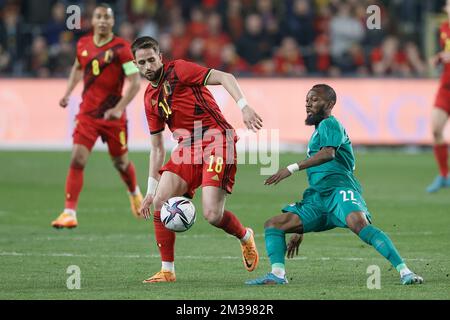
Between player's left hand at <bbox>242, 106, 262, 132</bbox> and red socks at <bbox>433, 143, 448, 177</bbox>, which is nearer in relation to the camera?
player's left hand at <bbox>242, 106, 262, 132</bbox>

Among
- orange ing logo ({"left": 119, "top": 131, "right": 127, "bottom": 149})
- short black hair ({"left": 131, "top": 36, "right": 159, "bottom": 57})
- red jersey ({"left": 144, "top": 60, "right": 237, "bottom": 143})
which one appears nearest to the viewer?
short black hair ({"left": 131, "top": 36, "right": 159, "bottom": 57})

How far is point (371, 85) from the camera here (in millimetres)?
24469

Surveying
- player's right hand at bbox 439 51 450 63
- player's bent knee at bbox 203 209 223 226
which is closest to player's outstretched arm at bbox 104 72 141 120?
player's bent knee at bbox 203 209 223 226

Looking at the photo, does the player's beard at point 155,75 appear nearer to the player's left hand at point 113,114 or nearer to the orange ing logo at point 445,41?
the player's left hand at point 113,114

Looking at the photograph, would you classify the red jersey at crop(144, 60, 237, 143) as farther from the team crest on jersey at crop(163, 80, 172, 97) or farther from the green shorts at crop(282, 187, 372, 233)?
the green shorts at crop(282, 187, 372, 233)

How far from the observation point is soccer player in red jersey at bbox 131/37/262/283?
10.0 meters

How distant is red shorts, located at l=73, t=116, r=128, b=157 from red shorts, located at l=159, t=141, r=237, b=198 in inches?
165

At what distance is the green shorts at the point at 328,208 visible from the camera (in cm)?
942

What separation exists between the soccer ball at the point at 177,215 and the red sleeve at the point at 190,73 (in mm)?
1037

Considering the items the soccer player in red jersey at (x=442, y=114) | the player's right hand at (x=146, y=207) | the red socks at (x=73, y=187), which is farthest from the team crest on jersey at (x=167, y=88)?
the soccer player in red jersey at (x=442, y=114)

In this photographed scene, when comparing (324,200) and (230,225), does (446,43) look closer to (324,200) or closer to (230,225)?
(230,225)

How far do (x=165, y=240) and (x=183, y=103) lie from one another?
1.19 meters
